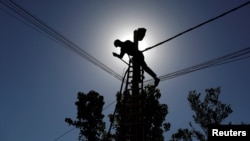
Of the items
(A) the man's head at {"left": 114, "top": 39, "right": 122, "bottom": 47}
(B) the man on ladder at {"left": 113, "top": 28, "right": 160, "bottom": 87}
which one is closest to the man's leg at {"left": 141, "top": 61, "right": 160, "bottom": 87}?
(B) the man on ladder at {"left": 113, "top": 28, "right": 160, "bottom": 87}

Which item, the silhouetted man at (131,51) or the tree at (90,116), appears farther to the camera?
the tree at (90,116)

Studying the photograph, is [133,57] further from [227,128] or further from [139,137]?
[227,128]

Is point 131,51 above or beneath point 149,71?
above

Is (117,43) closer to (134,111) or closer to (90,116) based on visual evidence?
(134,111)

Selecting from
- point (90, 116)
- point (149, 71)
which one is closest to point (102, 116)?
point (90, 116)

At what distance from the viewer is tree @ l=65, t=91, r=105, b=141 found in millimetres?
32031

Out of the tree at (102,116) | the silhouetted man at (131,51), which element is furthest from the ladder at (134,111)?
the tree at (102,116)

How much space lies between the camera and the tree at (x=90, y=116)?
1261 inches

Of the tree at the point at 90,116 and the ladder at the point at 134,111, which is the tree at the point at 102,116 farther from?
the ladder at the point at 134,111

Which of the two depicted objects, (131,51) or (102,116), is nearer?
(131,51)

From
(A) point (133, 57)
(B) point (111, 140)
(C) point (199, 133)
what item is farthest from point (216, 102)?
(A) point (133, 57)

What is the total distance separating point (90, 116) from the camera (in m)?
32.7

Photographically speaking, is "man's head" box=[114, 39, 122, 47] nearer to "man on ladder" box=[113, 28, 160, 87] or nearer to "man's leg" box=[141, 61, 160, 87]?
"man on ladder" box=[113, 28, 160, 87]

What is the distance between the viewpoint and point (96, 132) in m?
32.3
